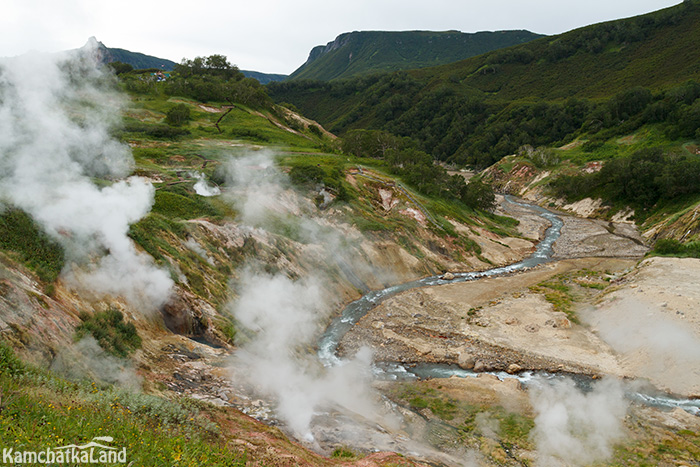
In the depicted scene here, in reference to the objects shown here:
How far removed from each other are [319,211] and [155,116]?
44889 mm

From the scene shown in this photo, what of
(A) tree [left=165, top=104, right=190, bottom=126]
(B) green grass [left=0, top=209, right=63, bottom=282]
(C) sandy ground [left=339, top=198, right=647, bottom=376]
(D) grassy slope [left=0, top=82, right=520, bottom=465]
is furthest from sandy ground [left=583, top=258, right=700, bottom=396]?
(A) tree [left=165, top=104, right=190, bottom=126]

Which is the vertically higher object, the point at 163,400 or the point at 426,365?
the point at 163,400

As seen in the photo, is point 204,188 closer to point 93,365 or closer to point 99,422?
point 93,365

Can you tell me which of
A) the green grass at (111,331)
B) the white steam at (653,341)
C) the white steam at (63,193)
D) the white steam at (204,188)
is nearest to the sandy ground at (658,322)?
the white steam at (653,341)

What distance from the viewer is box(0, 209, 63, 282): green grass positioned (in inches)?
533

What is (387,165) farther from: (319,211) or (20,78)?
(20,78)

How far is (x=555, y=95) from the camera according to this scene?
149500mm

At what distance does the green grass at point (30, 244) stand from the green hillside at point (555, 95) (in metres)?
102

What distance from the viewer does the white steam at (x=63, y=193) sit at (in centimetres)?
1575

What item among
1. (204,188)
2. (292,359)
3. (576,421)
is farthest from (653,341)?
(204,188)

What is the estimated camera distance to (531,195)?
87.8 m

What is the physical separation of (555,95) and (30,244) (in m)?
176

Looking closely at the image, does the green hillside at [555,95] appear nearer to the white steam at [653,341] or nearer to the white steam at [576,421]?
the white steam at [653,341]

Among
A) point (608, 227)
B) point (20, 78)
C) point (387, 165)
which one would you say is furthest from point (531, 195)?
point (20, 78)
